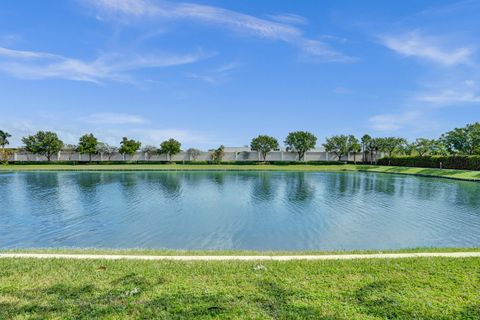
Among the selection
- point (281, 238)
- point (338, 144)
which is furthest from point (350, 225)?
point (338, 144)

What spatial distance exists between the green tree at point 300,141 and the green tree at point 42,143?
165 ft

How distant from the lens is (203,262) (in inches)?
252

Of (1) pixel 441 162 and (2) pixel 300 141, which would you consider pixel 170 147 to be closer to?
(2) pixel 300 141

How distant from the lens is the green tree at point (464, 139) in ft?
167

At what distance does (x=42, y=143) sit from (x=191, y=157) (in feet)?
102

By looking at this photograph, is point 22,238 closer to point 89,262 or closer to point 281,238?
point 89,262

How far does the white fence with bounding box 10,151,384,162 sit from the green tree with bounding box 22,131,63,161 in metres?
3.11

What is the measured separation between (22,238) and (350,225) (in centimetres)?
1230

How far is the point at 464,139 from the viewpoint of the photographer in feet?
173

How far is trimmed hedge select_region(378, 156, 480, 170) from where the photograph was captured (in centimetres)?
3952

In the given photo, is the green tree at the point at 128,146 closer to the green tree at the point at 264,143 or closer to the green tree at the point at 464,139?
the green tree at the point at 264,143

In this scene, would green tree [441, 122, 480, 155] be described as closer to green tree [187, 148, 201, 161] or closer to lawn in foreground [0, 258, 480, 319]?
green tree [187, 148, 201, 161]

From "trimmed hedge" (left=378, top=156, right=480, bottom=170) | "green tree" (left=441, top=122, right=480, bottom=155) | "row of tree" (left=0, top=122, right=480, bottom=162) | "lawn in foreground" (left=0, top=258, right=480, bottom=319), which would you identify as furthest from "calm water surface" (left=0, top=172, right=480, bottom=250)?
"row of tree" (left=0, top=122, right=480, bottom=162)

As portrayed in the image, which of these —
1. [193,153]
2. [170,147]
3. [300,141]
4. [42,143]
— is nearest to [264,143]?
[300,141]
